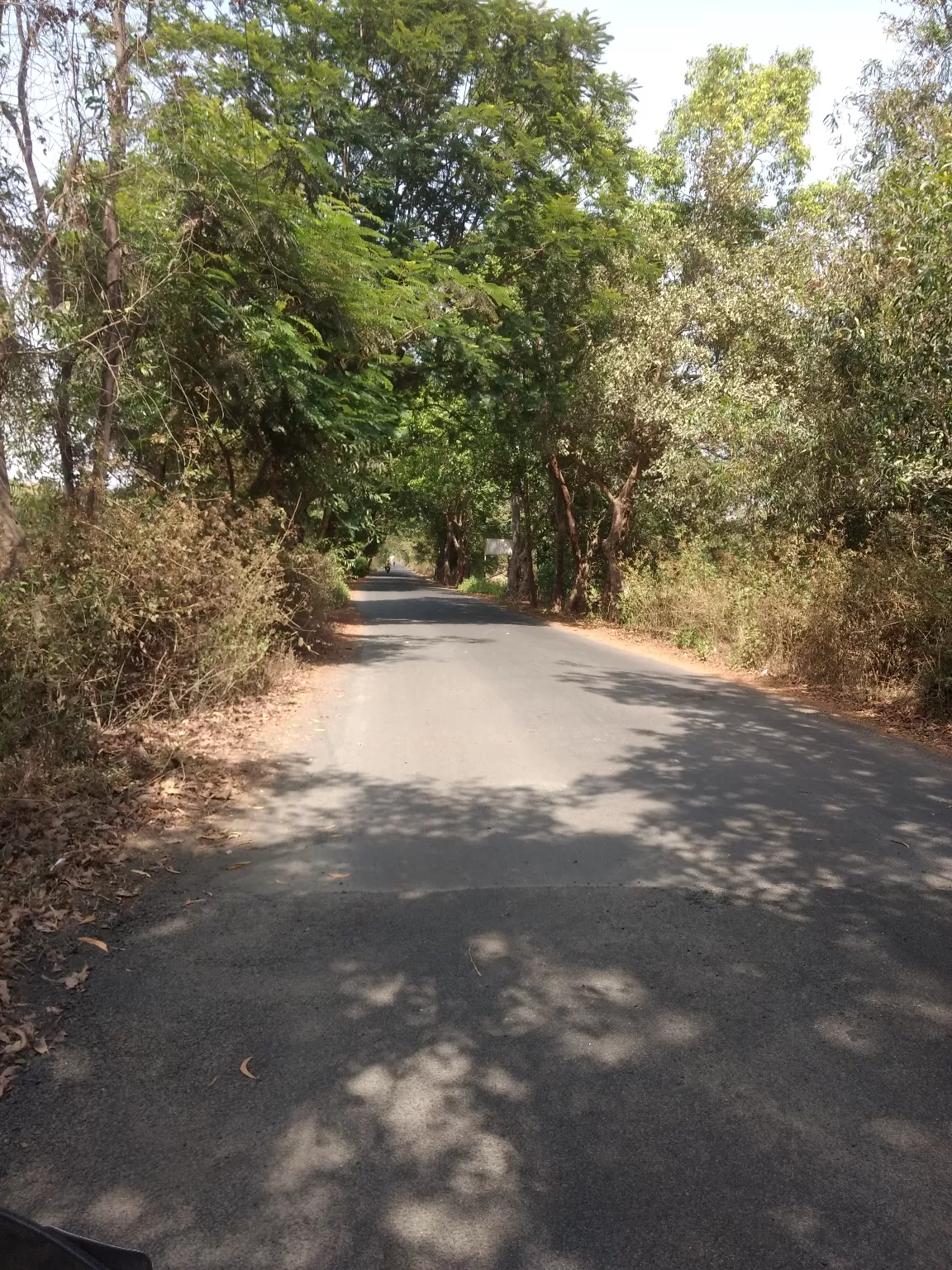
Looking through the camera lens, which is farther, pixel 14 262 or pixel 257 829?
pixel 14 262

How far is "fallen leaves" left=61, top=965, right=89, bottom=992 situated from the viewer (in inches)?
153

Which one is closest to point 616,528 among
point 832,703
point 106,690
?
point 832,703

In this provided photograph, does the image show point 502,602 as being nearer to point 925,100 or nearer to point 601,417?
point 601,417

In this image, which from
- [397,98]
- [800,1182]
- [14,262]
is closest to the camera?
[800,1182]

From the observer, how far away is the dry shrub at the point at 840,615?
1089 centimetres

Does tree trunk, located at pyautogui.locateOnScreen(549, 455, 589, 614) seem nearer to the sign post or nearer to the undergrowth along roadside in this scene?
the sign post

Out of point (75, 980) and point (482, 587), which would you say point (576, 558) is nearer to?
point (482, 587)

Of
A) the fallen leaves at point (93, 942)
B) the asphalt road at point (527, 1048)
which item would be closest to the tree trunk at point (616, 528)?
the asphalt road at point (527, 1048)

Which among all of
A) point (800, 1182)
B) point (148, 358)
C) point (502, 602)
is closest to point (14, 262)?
point (148, 358)

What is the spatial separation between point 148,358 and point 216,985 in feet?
32.4

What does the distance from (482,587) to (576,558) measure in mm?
18717

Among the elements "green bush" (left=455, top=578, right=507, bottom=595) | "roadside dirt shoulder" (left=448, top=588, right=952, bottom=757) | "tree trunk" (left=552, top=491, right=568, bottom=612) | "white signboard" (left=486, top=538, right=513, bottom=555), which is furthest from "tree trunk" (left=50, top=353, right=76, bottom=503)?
"green bush" (left=455, top=578, right=507, bottom=595)

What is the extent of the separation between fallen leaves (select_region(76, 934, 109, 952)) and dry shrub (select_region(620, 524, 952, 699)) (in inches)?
353

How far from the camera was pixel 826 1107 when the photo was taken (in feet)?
9.80
